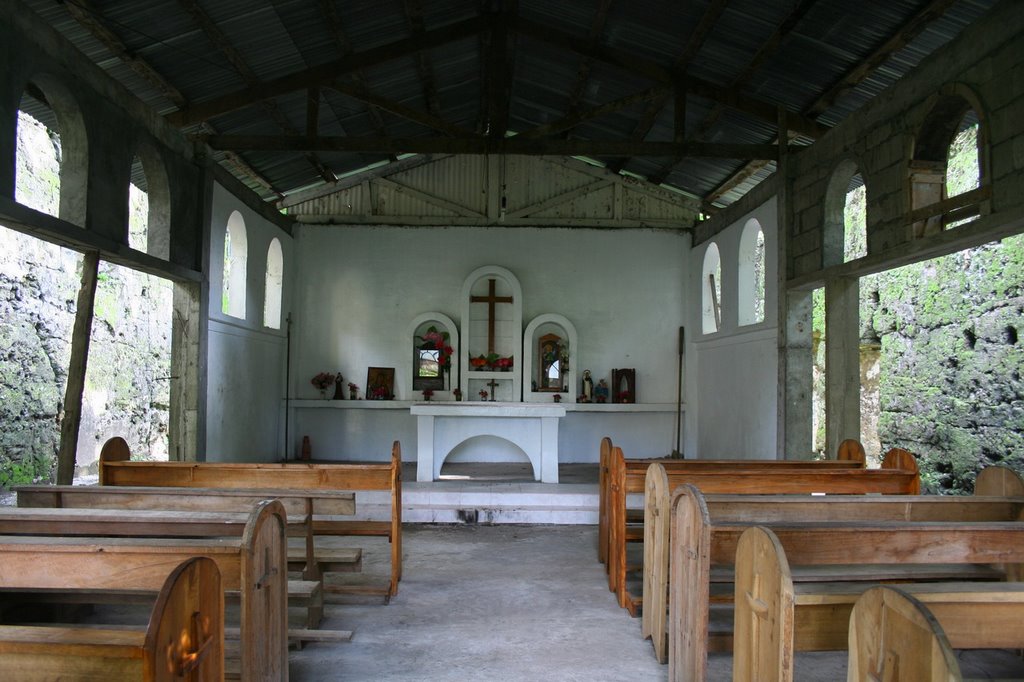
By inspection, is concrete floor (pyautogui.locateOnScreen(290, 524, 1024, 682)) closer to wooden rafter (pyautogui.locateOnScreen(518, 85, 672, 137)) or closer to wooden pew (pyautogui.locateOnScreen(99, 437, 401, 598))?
wooden pew (pyautogui.locateOnScreen(99, 437, 401, 598))

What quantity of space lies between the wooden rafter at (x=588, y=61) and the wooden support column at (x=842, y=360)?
3.48 m

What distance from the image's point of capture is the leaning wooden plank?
1524 mm

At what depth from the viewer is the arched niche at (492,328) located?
10.9 metres

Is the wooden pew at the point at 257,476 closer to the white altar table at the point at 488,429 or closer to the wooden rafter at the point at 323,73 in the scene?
the white altar table at the point at 488,429

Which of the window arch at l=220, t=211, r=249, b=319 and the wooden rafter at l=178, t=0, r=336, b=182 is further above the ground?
the wooden rafter at l=178, t=0, r=336, b=182

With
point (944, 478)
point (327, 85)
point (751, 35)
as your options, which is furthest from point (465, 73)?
point (944, 478)

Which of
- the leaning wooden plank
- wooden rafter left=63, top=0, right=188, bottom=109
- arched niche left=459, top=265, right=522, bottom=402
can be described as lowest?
the leaning wooden plank

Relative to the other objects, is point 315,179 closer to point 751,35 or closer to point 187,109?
point 187,109

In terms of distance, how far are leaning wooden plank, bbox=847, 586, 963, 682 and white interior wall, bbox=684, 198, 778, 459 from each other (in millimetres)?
6383

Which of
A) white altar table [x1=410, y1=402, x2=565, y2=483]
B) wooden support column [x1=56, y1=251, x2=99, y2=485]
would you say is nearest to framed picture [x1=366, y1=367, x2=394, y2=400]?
white altar table [x1=410, y1=402, x2=565, y2=483]

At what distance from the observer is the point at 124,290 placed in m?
9.98

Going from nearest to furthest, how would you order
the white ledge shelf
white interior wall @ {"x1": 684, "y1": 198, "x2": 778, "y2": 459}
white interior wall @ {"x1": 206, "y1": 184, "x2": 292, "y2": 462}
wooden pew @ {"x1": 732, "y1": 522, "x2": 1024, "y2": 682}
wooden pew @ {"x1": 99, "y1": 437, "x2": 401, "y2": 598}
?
1. wooden pew @ {"x1": 732, "y1": 522, "x2": 1024, "y2": 682}
2. wooden pew @ {"x1": 99, "y1": 437, "x2": 401, "y2": 598}
3. white interior wall @ {"x1": 206, "y1": 184, "x2": 292, "y2": 462}
4. white interior wall @ {"x1": 684, "y1": 198, "x2": 778, "y2": 459}
5. the white ledge shelf

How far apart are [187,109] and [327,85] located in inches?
57.8

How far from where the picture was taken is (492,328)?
11094 millimetres
